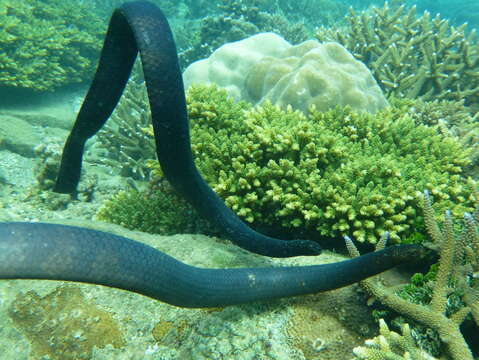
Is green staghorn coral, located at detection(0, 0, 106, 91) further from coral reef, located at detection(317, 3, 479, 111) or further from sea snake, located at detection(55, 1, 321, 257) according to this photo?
coral reef, located at detection(317, 3, 479, 111)

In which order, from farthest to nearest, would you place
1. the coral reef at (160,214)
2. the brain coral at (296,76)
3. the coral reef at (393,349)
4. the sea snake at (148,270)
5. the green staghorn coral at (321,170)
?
the brain coral at (296,76), the coral reef at (160,214), the green staghorn coral at (321,170), the coral reef at (393,349), the sea snake at (148,270)

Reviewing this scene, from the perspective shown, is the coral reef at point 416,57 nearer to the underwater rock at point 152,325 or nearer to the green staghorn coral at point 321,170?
the green staghorn coral at point 321,170

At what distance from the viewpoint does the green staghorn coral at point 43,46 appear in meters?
8.21

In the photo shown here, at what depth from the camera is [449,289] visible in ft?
7.16

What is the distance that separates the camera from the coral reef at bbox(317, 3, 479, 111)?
20.7 feet

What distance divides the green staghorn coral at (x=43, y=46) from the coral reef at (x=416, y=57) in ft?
25.2

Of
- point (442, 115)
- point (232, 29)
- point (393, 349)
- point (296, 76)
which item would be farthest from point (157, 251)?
point (232, 29)

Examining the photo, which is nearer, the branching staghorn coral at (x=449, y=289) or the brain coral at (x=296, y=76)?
the branching staghorn coral at (x=449, y=289)

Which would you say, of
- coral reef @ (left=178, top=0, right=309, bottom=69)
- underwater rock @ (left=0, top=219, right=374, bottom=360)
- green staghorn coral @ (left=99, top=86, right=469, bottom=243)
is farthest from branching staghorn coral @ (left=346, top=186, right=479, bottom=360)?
coral reef @ (left=178, top=0, right=309, bottom=69)

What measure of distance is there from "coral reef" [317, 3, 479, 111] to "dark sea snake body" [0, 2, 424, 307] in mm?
4806

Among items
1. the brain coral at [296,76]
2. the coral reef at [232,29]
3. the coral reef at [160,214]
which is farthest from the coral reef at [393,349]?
the coral reef at [232,29]

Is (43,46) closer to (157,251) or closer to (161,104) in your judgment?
(161,104)

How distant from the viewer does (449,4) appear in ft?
79.9

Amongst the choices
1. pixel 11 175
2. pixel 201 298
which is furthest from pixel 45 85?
pixel 201 298
